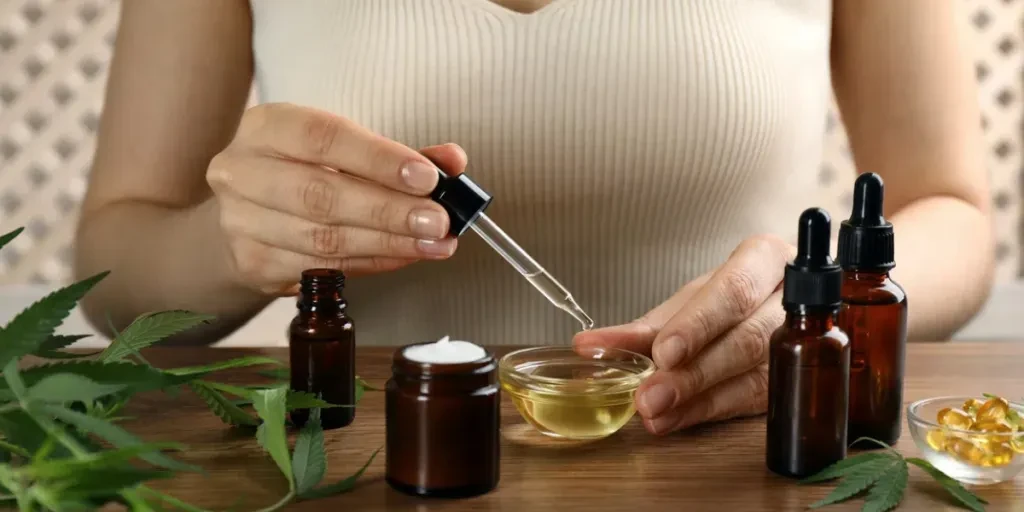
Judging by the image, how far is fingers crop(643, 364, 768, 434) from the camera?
0.77 metres

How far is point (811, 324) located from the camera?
0.69 m

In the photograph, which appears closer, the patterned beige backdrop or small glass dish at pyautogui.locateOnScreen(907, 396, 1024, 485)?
small glass dish at pyautogui.locateOnScreen(907, 396, 1024, 485)

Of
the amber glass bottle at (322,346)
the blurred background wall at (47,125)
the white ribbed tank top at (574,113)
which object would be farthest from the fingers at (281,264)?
the blurred background wall at (47,125)

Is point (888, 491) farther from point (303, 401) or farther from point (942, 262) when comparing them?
point (942, 262)

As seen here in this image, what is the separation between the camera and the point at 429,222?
0.81 m

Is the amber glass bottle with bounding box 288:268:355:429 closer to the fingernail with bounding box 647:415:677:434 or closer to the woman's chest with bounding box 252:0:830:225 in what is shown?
the fingernail with bounding box 647:415:677:434

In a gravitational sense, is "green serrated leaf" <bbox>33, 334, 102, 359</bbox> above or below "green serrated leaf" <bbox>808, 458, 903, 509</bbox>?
above

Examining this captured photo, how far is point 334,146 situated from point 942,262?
2.06ft

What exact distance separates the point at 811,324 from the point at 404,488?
27cm

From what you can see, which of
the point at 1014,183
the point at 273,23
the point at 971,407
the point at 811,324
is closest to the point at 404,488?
the point at 811,324

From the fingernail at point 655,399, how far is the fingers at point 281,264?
234mm

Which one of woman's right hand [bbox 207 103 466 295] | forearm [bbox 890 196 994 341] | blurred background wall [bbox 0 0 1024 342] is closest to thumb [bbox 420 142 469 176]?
woman's right hand [bbox 207 103 466 295]

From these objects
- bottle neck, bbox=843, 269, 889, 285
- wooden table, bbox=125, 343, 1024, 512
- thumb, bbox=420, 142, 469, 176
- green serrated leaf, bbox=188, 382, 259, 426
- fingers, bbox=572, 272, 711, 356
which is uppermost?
thumb, bbox=420, 142, 469, 176

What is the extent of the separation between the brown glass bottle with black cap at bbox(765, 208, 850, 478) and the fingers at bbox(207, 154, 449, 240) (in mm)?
264
